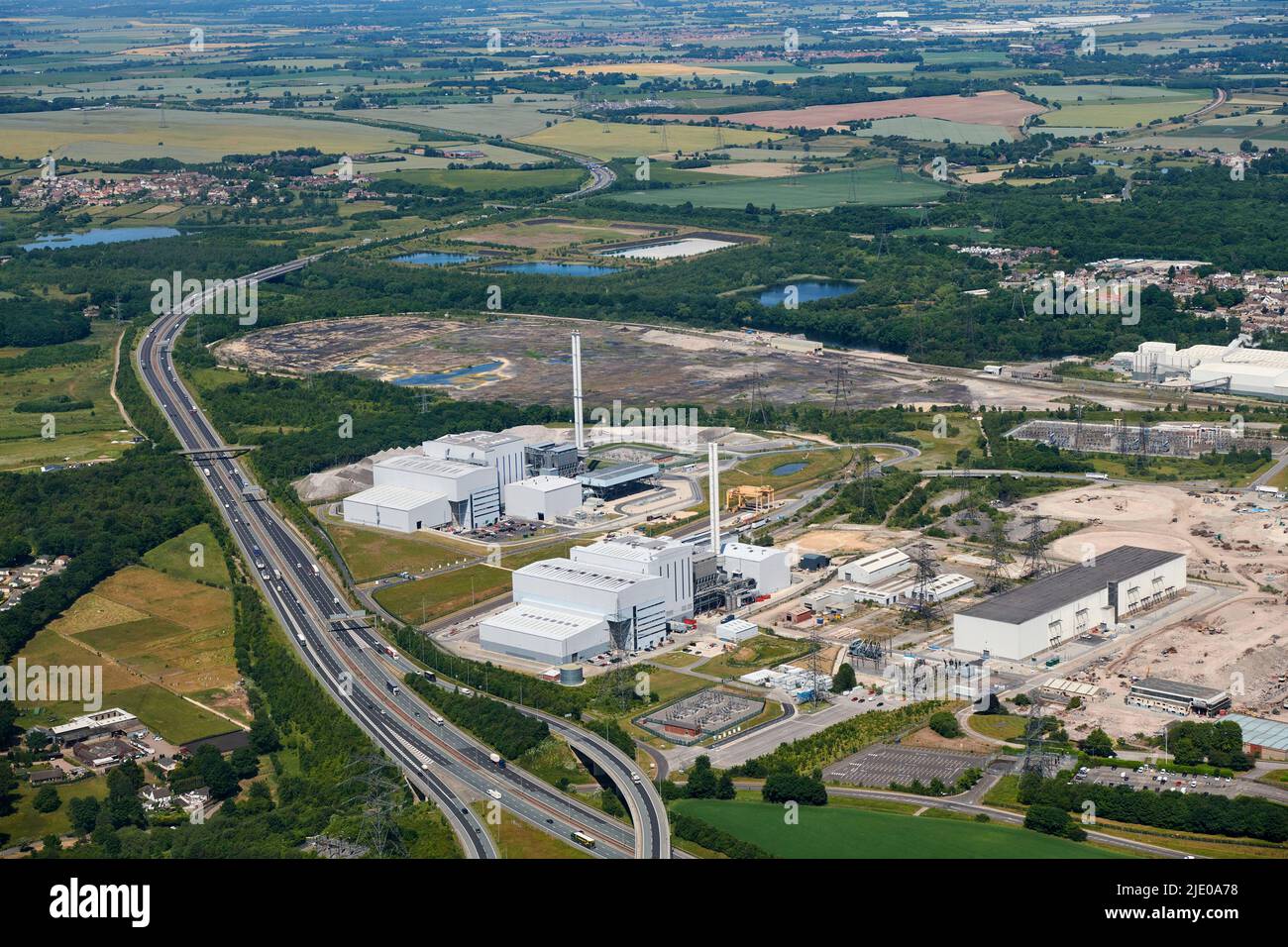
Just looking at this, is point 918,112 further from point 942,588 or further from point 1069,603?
point 1069,603

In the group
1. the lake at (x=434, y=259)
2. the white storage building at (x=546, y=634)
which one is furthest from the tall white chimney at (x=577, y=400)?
the lake at (x=434, y=259)

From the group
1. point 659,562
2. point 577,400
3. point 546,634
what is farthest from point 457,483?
point 546,634

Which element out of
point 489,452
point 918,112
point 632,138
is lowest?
point 489,452

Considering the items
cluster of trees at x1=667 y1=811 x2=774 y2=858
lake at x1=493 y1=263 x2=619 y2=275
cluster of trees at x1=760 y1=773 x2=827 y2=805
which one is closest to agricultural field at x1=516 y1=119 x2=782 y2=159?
lake at x1=493 y1=263 x2=619 y2=275

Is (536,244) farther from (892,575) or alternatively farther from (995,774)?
(995,774)

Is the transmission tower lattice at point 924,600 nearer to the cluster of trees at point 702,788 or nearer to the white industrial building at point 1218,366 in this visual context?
the cluster of trees at point 702,788
